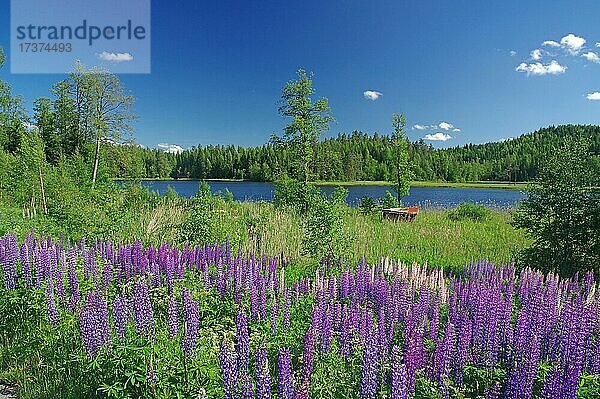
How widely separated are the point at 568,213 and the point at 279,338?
671cm

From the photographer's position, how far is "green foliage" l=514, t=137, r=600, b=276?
836 cm

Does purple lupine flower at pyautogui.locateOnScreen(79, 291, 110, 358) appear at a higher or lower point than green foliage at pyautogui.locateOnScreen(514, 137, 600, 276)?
lower

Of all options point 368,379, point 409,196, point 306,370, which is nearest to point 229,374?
point 306,370

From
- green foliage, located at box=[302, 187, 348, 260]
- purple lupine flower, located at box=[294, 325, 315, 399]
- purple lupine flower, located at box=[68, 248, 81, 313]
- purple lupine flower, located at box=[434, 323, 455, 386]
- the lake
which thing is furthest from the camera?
the lake

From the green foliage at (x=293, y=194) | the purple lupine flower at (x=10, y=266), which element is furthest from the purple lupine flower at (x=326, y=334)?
the green foliage at (x=293, y=194)

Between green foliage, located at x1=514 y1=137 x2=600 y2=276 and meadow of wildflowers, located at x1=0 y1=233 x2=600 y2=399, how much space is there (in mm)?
2363

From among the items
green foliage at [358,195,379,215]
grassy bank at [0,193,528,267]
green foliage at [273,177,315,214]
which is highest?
green foliage at [273,177,315,214]

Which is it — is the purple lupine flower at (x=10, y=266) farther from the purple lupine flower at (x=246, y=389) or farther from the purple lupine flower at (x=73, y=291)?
the purple lupine flower at (x=246, y=389)

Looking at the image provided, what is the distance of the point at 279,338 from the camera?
4.46 metres

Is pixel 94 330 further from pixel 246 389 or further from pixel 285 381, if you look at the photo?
pixel 285 381

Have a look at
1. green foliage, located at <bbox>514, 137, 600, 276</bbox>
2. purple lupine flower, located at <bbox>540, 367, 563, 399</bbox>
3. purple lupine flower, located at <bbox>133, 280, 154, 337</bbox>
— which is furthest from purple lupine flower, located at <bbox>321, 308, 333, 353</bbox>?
green foliage, located at <bbox>514, 137, 600, 276</bbox>

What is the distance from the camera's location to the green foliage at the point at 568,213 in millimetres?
8359

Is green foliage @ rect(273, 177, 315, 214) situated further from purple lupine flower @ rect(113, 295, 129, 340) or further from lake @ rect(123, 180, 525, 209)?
purple lupine flower @ rect(113, 295, 129, 340)

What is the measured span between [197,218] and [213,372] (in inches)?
299
